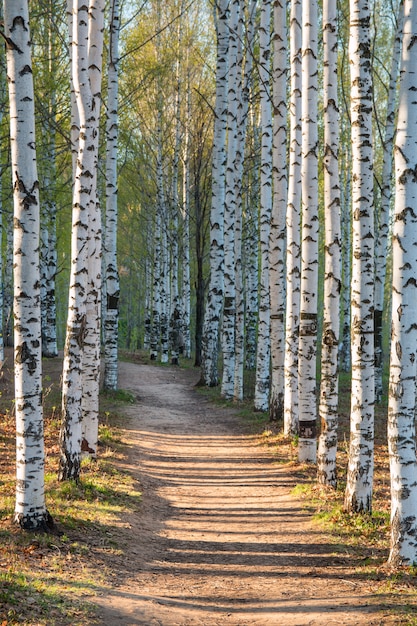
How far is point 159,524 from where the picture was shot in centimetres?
786

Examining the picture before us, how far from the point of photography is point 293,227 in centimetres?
1156

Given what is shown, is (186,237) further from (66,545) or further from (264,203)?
(66,545)

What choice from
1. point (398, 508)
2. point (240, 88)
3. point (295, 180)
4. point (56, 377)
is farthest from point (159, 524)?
point (240, 88)

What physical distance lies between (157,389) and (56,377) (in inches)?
144

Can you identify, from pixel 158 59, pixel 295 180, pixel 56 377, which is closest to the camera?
pixel 295 180

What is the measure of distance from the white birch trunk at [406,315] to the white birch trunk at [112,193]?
834 centimetres

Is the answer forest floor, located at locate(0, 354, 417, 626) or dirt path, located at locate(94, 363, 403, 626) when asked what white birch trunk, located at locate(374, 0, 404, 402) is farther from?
forest floor, located at locate(0, 354, 417, 626)

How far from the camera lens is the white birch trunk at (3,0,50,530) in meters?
6.07

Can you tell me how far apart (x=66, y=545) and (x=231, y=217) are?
11.7 metres

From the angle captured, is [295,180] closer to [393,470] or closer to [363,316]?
[363,316]

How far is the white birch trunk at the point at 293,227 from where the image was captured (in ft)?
35.4

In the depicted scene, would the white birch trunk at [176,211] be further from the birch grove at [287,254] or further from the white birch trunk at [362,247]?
the white birch trunk at [362,247]

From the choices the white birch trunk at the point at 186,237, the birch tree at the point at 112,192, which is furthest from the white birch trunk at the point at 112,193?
the white birch trunk at the point at 186,237

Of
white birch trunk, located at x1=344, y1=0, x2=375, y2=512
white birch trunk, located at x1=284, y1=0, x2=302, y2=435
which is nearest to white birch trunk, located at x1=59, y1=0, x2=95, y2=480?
white birch trunk, located at x1=344, y1=0, x2=375, y2=512
